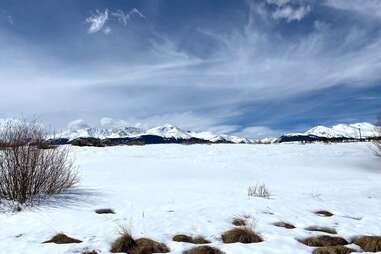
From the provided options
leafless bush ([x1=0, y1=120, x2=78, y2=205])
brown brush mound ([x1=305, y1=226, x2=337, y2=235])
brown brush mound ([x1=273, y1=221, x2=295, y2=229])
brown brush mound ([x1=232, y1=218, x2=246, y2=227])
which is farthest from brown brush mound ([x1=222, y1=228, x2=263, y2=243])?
leafless bush ([x1=0, y1=120, x2=78, y2=205])

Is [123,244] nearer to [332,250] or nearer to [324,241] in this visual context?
[332,250]

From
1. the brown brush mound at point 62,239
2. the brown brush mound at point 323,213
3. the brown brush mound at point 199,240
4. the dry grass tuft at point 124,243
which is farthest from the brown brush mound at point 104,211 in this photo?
the brown brush mound at point 323,213

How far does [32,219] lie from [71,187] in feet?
11.2

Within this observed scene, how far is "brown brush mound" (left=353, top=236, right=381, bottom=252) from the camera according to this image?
21.7 feet

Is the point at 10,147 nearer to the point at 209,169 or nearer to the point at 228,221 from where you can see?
the point at 228,221

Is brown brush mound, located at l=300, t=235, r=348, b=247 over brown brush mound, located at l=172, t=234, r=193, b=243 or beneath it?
beneath

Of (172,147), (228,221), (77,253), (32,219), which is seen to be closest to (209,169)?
(172,147)

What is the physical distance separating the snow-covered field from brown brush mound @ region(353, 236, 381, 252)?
1.34 ft

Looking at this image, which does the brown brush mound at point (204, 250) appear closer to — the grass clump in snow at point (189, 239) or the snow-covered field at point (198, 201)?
the snow-covered field at point (198, 201)

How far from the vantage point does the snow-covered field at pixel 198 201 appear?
6.98m

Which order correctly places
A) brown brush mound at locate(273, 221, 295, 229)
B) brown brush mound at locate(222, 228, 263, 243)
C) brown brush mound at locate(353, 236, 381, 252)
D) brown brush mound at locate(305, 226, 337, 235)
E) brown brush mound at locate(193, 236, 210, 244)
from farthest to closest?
brown brush mound at locate(273, 221, 295, 229), brown brush mound at locate(305, 226, 337, 235), brown brush mound at locate(222, 228, 263, 243), brown brush mound at locate(193, 236, 210, 244), brown brush mound at locate(353, 236, 381, 252)

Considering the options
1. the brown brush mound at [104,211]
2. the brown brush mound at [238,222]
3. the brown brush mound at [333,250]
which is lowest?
the brown brush mound at [333,250]

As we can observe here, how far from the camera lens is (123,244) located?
6402 millimetres

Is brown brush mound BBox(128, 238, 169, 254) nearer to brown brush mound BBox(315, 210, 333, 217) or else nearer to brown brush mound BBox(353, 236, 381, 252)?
brown brush mound BBox(353, 236, 381, 252)
